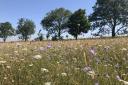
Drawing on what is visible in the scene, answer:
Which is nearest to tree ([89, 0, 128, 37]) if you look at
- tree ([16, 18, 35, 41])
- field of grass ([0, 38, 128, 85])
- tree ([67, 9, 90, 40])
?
tree ([67, 9, 90, 40])

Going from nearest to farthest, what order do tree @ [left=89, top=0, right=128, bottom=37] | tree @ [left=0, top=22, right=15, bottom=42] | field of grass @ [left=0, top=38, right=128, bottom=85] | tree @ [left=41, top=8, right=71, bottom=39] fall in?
field of grass @ [left=0, top=38, right=128, bottom=85] < tree @ [left=89, top=0, right=128, bottom=37] < tree @ [left=41, top=8, right=71, bottom=39] < tree @ [left=0, top=22, right=15, bottom=42]

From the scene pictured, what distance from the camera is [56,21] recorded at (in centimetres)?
10744

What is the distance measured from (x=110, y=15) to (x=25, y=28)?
4290cm

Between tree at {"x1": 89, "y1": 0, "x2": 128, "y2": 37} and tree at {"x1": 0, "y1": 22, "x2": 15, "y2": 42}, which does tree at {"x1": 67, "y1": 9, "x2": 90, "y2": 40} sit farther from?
tree at {"x1": 0, "y1": 22, "x2": 15, "y2": 42}

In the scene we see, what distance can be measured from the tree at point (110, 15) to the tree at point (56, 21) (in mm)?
20893

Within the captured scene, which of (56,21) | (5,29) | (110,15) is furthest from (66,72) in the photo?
(5,29)

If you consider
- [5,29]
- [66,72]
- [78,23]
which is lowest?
[66,72]

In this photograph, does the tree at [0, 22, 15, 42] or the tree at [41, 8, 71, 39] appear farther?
the tree at [0, 22, 15, 42]

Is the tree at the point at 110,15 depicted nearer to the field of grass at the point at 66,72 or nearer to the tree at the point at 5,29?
the tree at the point at 5,29

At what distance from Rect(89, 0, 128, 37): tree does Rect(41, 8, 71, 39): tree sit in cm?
2089

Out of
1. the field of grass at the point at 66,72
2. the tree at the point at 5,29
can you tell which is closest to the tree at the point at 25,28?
the tree at the point at 5,29

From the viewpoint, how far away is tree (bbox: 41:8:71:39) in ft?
341

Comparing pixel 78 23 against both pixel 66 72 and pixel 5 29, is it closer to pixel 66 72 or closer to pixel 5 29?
pixel 5 29

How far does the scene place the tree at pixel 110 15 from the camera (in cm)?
8050
